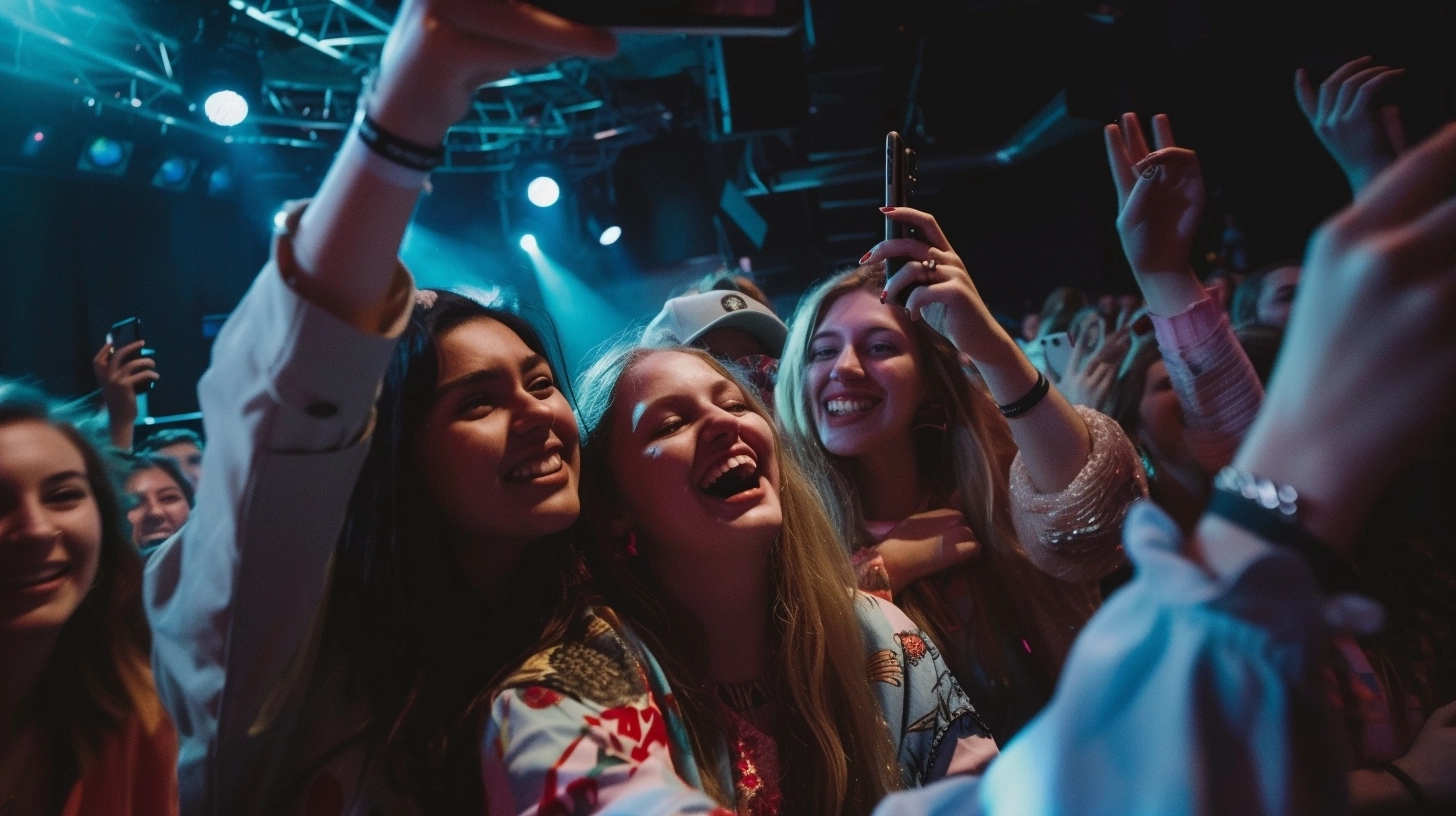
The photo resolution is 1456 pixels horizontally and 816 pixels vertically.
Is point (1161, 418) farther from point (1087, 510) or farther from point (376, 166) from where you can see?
point (376, 166)

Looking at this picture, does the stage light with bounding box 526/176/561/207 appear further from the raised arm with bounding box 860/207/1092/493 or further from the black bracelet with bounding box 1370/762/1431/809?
the black bracelet with bounding box 1370/762/1431/809

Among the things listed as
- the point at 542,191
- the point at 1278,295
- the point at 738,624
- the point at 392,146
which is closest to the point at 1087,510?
the point at 738,624

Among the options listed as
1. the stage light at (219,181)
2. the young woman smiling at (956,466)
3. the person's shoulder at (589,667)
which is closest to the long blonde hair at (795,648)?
the person's shoulder at (589,667)

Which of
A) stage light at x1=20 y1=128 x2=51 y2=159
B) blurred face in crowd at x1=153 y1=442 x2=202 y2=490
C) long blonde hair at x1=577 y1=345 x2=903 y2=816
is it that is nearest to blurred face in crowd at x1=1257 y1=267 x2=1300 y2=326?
long blonde hair at x1=577 y1=345 x2=903 y2=816

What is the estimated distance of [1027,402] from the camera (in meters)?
1.83

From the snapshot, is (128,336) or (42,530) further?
(128,336)

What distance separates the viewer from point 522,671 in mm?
1239

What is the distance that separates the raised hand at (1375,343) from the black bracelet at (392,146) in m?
0.79

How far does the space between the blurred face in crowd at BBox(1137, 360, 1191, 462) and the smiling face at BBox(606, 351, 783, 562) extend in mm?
1437

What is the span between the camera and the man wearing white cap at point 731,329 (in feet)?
9.13

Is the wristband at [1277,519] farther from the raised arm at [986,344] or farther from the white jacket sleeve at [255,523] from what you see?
Result: the raised arm at [986,344]

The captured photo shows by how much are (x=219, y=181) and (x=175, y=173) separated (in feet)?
1.14

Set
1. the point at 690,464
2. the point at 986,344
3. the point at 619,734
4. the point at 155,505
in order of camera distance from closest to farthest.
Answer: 1. the point at 619,734
2. the point at 690,464
3. the point at 986,344
4. the point at 155,505

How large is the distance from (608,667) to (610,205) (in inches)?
331
